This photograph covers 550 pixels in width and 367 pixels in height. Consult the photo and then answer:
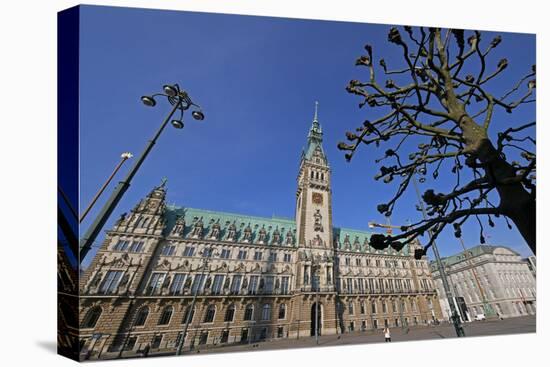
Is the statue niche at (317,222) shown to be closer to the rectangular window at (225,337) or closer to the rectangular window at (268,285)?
the rectangular window at (268,285)

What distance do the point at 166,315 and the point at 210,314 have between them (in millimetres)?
4064

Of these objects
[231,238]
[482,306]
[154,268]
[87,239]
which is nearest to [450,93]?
[87,239]

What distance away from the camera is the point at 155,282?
2566cm

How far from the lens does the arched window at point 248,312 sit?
27.0 metres

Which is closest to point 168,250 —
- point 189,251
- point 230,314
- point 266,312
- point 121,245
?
point 189,251

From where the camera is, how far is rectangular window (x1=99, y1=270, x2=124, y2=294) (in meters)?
21.9

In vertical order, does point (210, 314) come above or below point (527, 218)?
below

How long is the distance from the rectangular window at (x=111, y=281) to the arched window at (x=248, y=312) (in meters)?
12.6

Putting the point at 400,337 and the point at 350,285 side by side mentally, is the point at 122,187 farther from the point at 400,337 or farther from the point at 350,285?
Answer: the point at 350,285

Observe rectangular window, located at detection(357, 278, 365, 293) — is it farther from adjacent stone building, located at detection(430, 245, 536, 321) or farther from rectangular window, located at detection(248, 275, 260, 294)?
rectangular window, located at detection(248, 275, 260, 294)

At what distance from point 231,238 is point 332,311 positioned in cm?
A: 1451

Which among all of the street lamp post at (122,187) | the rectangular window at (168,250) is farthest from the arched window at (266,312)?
the street lamp post at (122,187)

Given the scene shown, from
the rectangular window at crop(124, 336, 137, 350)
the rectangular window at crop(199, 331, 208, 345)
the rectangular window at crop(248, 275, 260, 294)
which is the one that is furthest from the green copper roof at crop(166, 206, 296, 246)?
the rectangular window at crop(124, 336, 137, 350)

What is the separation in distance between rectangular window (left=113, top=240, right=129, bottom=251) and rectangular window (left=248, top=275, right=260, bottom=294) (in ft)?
44.8
